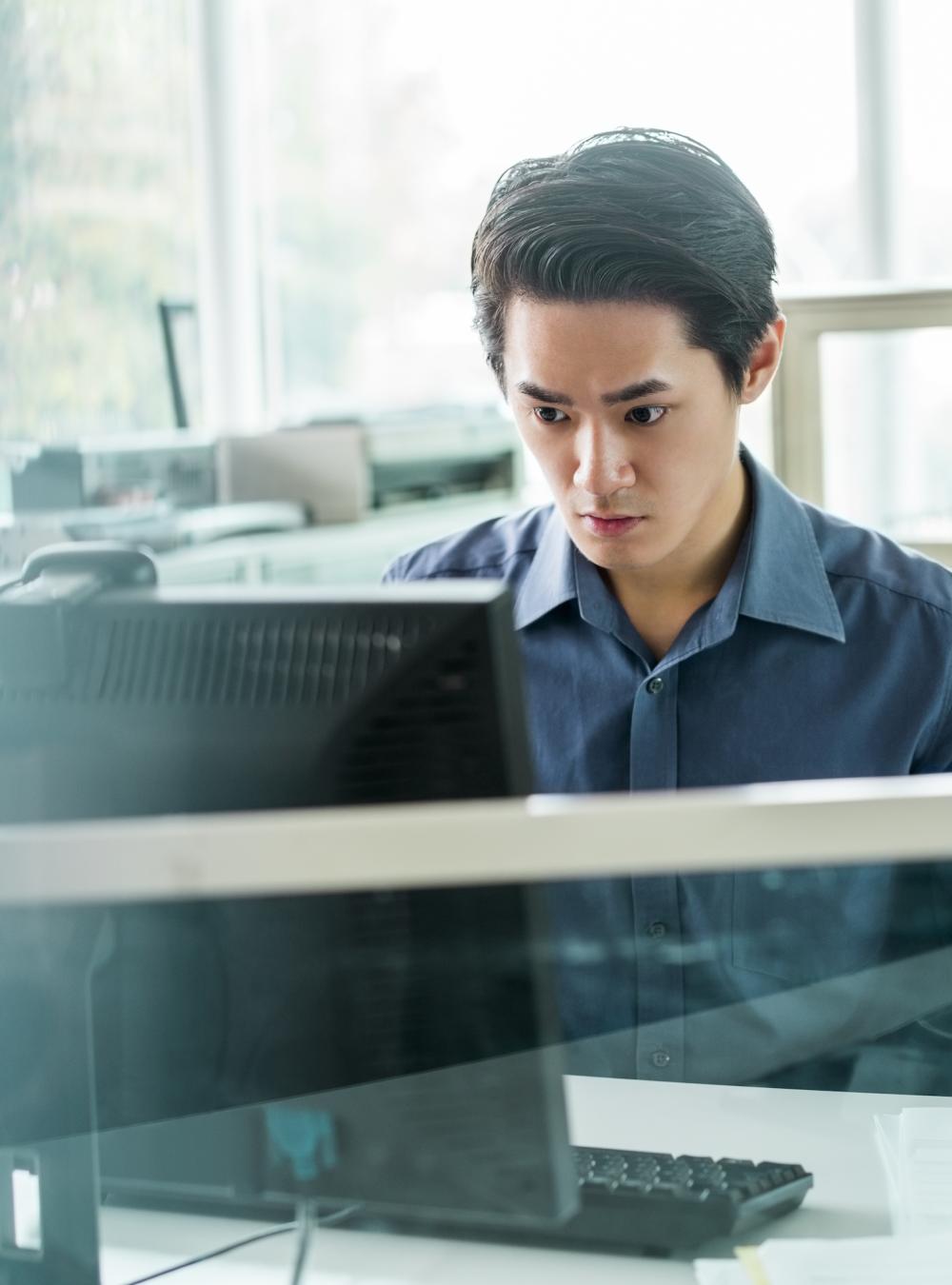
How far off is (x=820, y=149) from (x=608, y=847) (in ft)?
10.9

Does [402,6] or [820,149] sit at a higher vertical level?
[402,6]

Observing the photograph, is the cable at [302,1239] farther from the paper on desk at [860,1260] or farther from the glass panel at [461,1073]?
the paper on desk at [860,1260]

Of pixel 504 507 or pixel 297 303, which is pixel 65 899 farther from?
pixel 297 303

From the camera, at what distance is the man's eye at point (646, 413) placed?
126cm

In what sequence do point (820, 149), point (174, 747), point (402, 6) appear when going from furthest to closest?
1. point (402, 6)
2. point (820, 149)
3. point (174, 747)

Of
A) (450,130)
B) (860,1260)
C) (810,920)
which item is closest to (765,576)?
(810,920)

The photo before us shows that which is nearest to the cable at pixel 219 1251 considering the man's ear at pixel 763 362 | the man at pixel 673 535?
A: the man at pixel 673 535

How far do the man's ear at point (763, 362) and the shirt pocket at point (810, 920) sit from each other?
67 cm

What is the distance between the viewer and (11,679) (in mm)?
726

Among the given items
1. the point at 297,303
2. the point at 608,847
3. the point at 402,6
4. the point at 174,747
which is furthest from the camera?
the point at 297,303

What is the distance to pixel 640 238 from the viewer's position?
1252 mm

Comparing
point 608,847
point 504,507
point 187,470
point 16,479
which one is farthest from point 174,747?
point 504,507

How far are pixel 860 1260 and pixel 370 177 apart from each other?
3.68 meters

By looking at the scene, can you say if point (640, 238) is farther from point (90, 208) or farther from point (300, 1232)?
point (90, 208)
